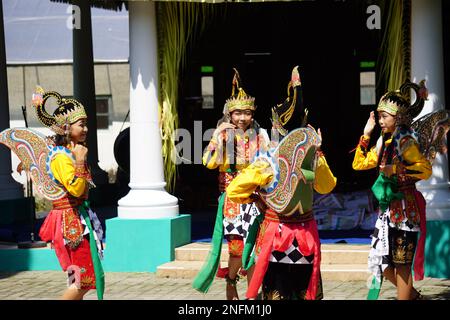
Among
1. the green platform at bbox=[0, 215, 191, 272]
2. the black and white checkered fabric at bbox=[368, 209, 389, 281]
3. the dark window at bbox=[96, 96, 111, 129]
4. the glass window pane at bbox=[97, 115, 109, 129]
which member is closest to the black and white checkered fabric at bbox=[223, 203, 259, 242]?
the black and white checkered fabric at bbox=[368, 209, 389, 281]

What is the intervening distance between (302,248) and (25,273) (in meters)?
5.08

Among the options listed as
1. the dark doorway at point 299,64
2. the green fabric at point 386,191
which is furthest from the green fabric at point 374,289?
the dark doorway at point 299,64

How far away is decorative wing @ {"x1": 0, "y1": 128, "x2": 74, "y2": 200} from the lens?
745 cm

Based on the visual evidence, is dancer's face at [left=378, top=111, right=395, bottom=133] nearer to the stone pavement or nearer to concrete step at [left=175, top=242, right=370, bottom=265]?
the stone pavement

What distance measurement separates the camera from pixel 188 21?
1068cm

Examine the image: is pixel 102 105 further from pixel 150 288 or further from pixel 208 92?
pixel 150 288

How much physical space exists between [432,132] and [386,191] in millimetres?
662

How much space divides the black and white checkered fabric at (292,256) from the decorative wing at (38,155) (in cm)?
183

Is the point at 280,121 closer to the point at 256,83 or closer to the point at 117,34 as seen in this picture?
the point at 256,83

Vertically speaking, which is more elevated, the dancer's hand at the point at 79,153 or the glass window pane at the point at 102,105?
the glass window pane at the point at 102,105

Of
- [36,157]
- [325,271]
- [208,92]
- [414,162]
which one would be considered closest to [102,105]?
[208,92]

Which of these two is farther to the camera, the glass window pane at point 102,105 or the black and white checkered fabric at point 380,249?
the glass window pane at point 102,105

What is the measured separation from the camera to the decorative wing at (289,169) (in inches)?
257

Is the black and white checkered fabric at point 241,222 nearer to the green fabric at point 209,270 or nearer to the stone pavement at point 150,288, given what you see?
the green fabric at point 209,270
